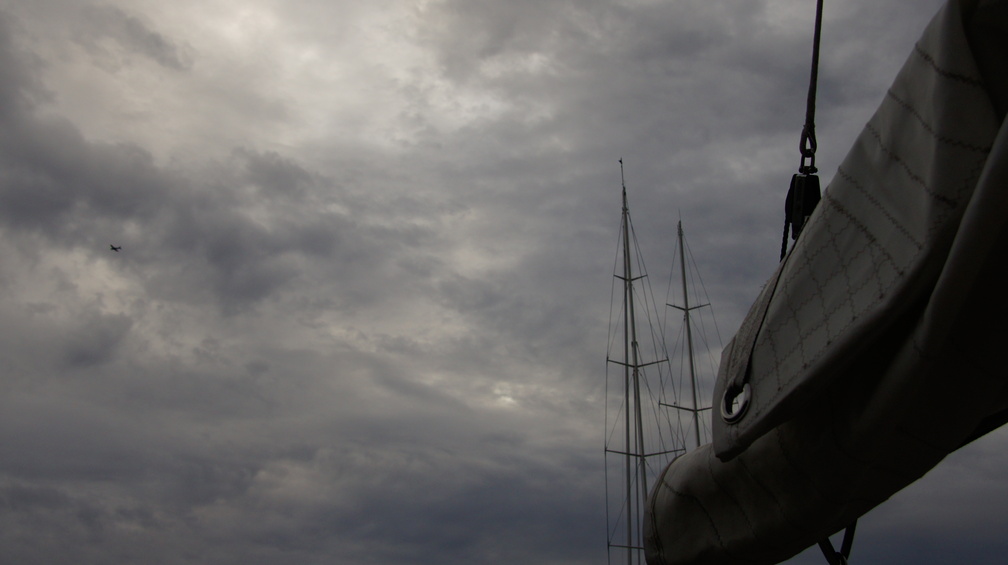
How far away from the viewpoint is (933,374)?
2021 mm

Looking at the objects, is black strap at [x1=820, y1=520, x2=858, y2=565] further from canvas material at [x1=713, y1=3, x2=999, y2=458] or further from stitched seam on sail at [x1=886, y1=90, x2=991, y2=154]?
stitched seam on sail at [x1=886, y1=90, x2=991, y2=154]

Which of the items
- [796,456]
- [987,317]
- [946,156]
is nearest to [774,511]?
[796,456]

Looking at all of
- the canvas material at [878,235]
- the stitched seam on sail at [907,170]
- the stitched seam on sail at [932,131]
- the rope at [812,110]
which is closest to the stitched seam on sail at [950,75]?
the canvas material at [878,235]

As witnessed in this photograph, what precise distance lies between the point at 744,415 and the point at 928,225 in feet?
2.97

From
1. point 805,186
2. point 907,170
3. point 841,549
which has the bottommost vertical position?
point 841,549

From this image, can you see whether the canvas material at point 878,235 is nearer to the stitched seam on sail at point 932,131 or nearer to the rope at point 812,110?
the stitched seam on sail at point 932,131

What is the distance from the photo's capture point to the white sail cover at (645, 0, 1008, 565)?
1.84 m

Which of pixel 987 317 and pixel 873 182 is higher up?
pixel 873 182

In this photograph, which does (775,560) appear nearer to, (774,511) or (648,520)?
(774,511)

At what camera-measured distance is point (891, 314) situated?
1.98m

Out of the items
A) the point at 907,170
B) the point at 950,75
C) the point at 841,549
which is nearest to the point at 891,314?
the point at 907,170

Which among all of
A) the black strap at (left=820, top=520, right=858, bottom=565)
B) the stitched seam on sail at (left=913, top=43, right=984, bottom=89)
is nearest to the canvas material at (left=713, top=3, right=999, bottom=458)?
the stitched seam on sail at (left=913, top=43, right=984, bottom=89)

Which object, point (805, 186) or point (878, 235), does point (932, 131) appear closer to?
point (878, 235)

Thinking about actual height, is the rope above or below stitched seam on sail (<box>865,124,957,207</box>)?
above
